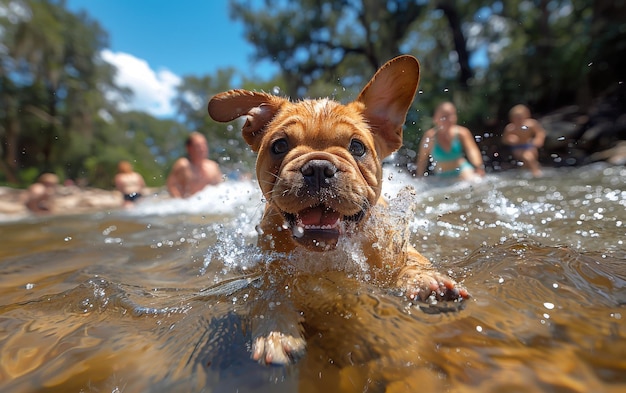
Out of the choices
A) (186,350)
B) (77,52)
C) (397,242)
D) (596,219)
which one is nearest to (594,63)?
(596,219)

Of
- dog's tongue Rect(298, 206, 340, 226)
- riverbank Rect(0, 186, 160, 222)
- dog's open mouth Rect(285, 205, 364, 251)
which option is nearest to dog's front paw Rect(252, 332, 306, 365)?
dog's open mouth Rect(285, 205, 364, 251)

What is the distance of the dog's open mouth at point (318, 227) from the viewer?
2297mm

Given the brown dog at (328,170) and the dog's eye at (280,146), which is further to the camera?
the dog's eye at (280,146)

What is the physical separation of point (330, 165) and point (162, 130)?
5339cm

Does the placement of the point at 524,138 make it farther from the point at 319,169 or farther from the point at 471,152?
the point at 319,169

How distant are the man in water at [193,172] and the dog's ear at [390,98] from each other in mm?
7301

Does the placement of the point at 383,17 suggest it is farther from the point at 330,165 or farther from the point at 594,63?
the point at 330,165

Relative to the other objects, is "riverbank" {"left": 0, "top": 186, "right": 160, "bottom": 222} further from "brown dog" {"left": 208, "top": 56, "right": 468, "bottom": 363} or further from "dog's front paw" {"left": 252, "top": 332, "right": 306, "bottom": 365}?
"dog's front paw" {"left": 252, "top": 332, "right": 306, "bottom": 365}

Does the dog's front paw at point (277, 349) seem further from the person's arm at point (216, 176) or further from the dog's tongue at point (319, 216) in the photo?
the person's arm at point (216, 176)

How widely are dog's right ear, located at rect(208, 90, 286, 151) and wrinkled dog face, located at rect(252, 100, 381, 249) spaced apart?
13 centimetres

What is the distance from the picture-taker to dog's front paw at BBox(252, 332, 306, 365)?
163 centimetres

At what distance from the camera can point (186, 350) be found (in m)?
1.75

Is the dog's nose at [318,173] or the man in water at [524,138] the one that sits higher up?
the man in water at [524,138]

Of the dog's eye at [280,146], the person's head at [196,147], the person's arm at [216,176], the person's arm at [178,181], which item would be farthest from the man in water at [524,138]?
the dog's eye at [280,146]
